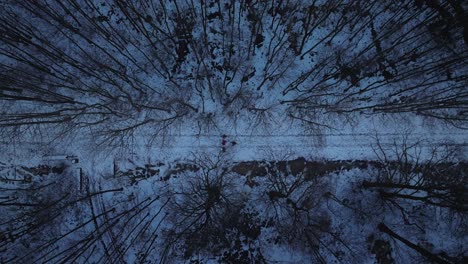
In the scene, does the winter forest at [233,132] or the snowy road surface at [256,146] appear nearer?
the winter forest at [233,132]

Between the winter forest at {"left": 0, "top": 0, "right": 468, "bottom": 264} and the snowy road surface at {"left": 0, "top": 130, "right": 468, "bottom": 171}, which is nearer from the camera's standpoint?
the winter forest at {"left": 0, "top": 0, "right": 468, "bottom": 264}

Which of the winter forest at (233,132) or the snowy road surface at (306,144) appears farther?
the snowy road surface at (306,144)

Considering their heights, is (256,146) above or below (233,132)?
below

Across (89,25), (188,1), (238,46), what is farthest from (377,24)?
(89,25)

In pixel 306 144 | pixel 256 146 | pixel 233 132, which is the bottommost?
pixel 256 146

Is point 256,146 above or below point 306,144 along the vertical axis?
below

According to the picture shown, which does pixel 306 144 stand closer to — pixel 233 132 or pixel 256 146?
pixel 256 146

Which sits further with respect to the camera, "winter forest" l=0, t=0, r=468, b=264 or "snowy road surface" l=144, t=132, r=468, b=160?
"snowy road surface" l=144, t=132, r=468, b=160

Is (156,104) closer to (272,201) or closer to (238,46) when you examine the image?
(238,46)

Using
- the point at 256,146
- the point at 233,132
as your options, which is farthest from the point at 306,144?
the point at 233,132
